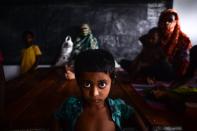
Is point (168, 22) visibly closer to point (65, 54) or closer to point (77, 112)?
point (65, 54)

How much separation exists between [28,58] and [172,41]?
1.53 metres

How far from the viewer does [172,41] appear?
2.72 metres

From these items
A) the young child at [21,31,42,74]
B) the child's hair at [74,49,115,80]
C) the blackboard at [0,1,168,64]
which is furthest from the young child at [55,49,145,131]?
the blackboard at [0,1,168,64]

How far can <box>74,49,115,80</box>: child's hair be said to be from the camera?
3.66ft

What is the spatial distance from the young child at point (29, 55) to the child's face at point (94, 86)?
2283 mm

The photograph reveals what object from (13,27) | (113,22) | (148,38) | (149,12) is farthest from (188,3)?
(13,27)

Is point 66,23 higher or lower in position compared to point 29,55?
higher

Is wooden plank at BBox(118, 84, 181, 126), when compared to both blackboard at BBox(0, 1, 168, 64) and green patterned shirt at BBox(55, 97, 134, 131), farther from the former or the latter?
blackboard at BBox(0, 1, 168, 64)

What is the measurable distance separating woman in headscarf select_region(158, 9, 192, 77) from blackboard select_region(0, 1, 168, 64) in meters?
1.04

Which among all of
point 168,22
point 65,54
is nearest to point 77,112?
point 168,22

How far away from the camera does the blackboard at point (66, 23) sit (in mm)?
3715

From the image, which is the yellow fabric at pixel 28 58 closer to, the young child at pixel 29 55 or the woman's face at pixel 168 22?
the young child at pixel 29 55

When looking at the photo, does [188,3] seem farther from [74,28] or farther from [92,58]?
[92,58]

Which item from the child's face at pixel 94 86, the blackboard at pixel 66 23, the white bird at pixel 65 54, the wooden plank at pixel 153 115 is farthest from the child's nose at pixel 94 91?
the blackboard at pixel 66 23
